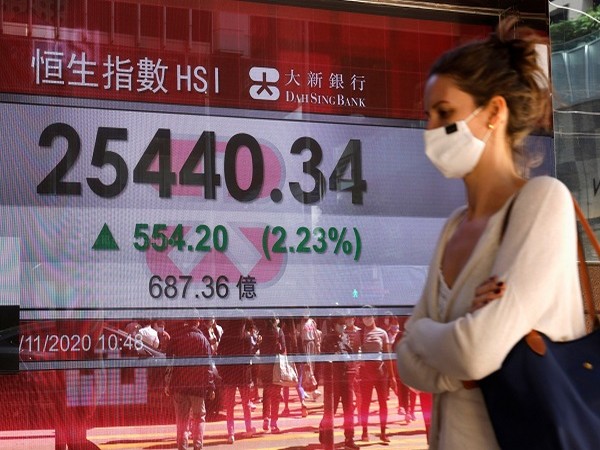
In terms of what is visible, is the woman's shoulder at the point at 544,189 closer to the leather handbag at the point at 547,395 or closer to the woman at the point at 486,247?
the woman at the point at 486,247

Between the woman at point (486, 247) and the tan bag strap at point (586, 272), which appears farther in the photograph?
the tan bag strap at point (586, 272)

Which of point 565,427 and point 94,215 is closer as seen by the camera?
point 565,427

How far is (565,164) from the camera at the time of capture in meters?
5.59

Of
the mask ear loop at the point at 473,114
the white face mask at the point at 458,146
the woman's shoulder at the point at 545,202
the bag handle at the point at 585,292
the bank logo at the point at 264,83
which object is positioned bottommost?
the bag handle at the point at 585,292

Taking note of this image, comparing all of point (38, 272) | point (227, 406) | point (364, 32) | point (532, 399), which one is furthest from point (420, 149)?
point (532, 399)

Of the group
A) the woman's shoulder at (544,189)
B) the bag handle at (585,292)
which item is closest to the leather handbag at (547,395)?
the bag handle at (585,292)

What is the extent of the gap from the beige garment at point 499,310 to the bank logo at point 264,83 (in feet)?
10.5

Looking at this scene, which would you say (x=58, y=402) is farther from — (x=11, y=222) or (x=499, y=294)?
(x=499, y=294)

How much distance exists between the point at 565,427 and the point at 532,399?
6 centimetres

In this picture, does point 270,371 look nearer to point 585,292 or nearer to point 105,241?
point 105,241

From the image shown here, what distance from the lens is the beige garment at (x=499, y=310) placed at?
156 centimetres

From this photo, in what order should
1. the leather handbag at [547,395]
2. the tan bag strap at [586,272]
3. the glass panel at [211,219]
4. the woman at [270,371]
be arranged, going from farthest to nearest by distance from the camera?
the woman at [270,371] → the glass panel at [211,219] → the tan bag strap at [586,272] → the leather handbag at [547,395]

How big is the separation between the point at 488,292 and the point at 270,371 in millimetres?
3221

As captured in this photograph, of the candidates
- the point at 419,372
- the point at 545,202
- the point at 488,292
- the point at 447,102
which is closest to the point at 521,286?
the point at 488,292
